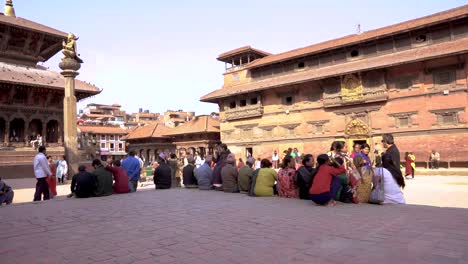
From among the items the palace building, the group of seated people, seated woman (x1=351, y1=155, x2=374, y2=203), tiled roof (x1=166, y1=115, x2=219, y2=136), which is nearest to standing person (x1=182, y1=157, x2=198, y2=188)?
the group of seated people

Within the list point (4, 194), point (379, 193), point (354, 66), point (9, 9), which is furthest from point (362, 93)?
point (9, 9)

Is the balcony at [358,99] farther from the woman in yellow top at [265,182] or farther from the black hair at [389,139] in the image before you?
the woman in yellow top at [265,182]

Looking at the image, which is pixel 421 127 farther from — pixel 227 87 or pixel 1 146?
pixel 1 146

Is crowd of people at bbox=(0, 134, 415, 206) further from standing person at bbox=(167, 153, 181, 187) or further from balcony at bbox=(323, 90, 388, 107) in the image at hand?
balcony at bbox=(323, 90, 388, 107)

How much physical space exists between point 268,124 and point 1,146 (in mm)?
21162

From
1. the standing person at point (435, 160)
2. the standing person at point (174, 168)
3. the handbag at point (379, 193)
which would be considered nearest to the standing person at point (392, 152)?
the handbag at point (379, 193)

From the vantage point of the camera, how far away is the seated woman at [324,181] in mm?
6418

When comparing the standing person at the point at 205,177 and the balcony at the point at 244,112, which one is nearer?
the standing person at the point at 205,177

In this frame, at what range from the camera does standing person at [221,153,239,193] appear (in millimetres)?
9305

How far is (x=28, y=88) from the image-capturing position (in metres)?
25.2

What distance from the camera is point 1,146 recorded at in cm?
2331

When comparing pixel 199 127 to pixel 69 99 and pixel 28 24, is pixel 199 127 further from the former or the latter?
pixel 69 99

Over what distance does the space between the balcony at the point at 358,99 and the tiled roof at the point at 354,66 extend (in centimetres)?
202

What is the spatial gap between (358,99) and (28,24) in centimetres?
2788
